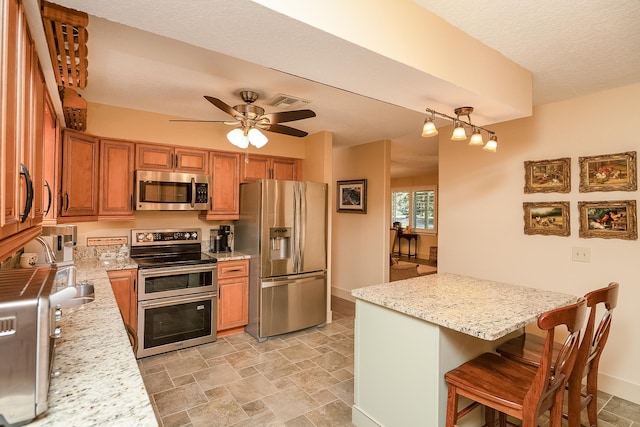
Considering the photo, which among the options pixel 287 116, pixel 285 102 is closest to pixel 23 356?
pixel 287 116

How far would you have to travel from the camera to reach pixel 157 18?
4.13 feet

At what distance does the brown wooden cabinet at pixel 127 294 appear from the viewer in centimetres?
296

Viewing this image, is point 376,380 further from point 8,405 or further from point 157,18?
point 157,18

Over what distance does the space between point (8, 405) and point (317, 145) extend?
3.76 m

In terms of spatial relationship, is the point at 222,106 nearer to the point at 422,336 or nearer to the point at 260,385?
the point at 422,336

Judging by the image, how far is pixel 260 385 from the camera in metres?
2.70

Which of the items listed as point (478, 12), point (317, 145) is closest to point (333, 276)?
point (317, 145)

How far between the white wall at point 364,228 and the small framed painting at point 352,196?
3.0 inches

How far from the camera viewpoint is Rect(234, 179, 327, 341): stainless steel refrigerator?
3.56m

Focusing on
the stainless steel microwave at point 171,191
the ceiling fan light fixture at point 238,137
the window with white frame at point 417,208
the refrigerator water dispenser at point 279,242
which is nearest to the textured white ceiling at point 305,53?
the ceiling fan light fixture at point 238,137

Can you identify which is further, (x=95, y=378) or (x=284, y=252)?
(x=284, y=252)

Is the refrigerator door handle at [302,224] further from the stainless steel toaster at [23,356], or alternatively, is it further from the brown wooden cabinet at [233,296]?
the stainless steel toaster at [23,356]

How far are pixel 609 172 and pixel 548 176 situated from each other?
1.38 ft

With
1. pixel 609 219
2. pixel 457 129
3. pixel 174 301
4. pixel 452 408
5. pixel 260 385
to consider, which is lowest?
pixel 260 385
